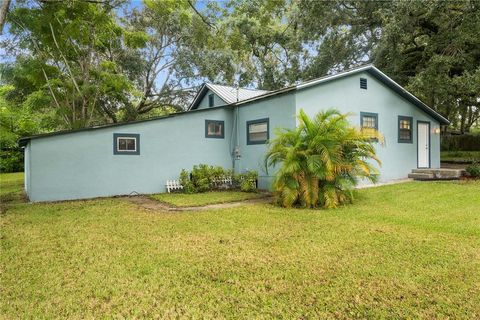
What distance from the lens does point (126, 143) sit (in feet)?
33.0

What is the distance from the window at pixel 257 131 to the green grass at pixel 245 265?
4576mm

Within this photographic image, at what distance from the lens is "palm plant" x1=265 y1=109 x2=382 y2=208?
738 centimetres

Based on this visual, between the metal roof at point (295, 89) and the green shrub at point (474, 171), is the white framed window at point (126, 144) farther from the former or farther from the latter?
the green shrub at point (474, 171)

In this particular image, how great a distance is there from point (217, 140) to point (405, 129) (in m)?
7.18

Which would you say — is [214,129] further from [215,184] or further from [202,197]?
[202,197]

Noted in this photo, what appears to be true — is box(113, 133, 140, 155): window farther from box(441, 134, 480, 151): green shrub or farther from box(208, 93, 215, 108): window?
box(441, 134, 480, 151): green shrub

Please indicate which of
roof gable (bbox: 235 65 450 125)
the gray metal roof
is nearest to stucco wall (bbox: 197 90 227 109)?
the gray metal roof

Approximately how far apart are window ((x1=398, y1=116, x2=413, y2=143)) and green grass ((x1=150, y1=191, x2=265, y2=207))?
6.21m

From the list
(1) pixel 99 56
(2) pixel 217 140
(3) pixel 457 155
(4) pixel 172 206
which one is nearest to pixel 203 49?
(1) pixel 99 56

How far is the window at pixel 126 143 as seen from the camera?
32.5ft

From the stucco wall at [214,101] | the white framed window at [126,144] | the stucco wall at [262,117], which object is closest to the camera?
the white framed window at [126,144]

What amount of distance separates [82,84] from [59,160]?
813 cm

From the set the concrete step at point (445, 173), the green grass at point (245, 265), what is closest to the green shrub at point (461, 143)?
the concrete step at point (445, 173)

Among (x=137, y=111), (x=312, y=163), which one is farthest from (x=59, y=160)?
(x=137, y=111)
